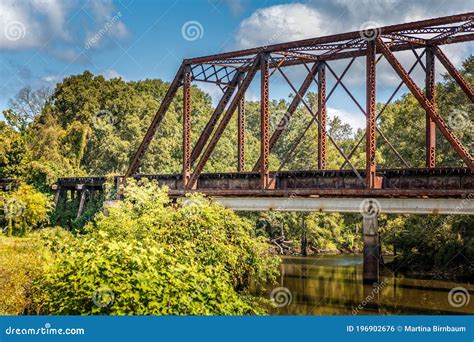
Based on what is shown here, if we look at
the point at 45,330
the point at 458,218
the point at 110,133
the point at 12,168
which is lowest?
→ the point at 45,330

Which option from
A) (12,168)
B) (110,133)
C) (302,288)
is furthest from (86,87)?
(302,288)

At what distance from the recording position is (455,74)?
30.2 m

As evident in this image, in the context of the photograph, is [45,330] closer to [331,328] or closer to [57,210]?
[331,328]

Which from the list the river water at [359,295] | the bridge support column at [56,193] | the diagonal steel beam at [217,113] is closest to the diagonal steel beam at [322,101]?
the diagonal steel beam at [217,113]

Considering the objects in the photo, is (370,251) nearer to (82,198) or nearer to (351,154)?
(351,154)

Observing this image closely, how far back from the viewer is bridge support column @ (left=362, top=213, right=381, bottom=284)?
3300 centimetres

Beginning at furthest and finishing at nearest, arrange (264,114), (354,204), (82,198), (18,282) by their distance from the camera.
A: (82,198) < (264,114) < (354,204) < (18,282)

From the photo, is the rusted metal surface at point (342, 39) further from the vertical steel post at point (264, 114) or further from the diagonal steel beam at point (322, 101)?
the diagonal steel beam at point (322, 101)

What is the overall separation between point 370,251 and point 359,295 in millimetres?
2316

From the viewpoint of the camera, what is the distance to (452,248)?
3762cm

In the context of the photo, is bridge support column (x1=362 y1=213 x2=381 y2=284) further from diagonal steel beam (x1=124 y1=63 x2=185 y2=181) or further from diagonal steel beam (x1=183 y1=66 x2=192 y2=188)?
diagonal steel beam (x1=124 y1=63 x2=185 y2=181)

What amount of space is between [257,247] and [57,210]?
32773 millimetres

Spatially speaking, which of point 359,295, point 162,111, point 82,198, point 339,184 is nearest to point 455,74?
point 339,184

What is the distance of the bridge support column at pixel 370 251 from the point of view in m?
33.0
